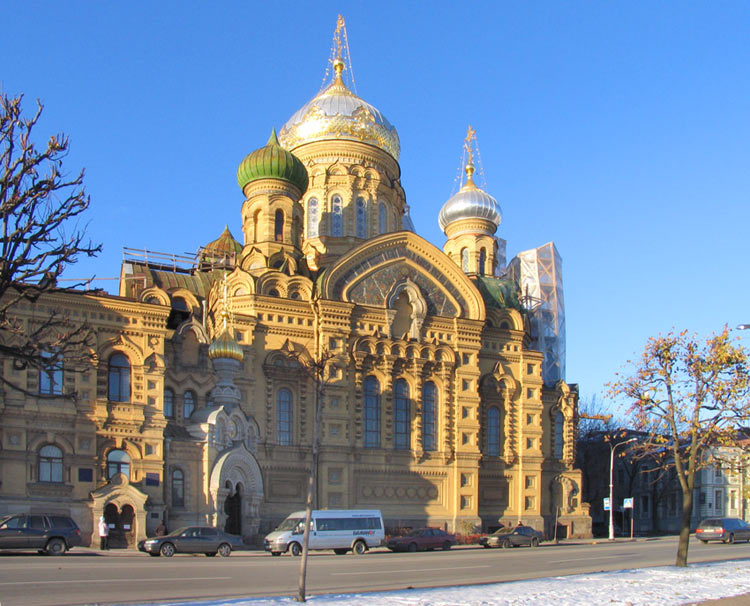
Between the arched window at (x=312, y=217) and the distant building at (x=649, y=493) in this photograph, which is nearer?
the arched window at (x=312, y=217)

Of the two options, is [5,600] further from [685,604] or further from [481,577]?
[685,604]

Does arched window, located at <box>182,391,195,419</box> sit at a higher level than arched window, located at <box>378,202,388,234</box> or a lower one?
lower

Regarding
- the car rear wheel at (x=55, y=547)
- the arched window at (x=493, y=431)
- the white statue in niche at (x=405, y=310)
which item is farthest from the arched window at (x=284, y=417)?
the car rear wheel at (x=55, y=547)

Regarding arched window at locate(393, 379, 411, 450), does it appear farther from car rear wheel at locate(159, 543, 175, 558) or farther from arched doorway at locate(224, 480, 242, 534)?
car rear wheel at locate(159, 543, 175, 558)

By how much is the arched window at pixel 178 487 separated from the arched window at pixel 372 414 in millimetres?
9017

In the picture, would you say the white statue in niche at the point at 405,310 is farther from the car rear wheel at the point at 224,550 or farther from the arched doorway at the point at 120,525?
the car rear wheel at the point at 224,550

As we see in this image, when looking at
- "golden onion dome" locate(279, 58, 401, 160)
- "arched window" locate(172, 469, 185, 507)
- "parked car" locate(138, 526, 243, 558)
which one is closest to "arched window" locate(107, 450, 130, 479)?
"arched window" locate(172, 469, 185, 507)

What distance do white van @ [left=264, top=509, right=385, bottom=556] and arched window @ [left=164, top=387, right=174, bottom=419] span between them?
355 inches

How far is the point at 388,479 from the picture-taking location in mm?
40156

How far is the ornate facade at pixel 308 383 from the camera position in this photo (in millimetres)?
32938

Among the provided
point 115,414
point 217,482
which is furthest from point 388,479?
point 115,414

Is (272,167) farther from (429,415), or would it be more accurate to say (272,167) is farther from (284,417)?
(429,415)

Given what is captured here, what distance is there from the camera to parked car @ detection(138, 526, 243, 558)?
2598 cm

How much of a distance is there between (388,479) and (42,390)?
15176 mm
